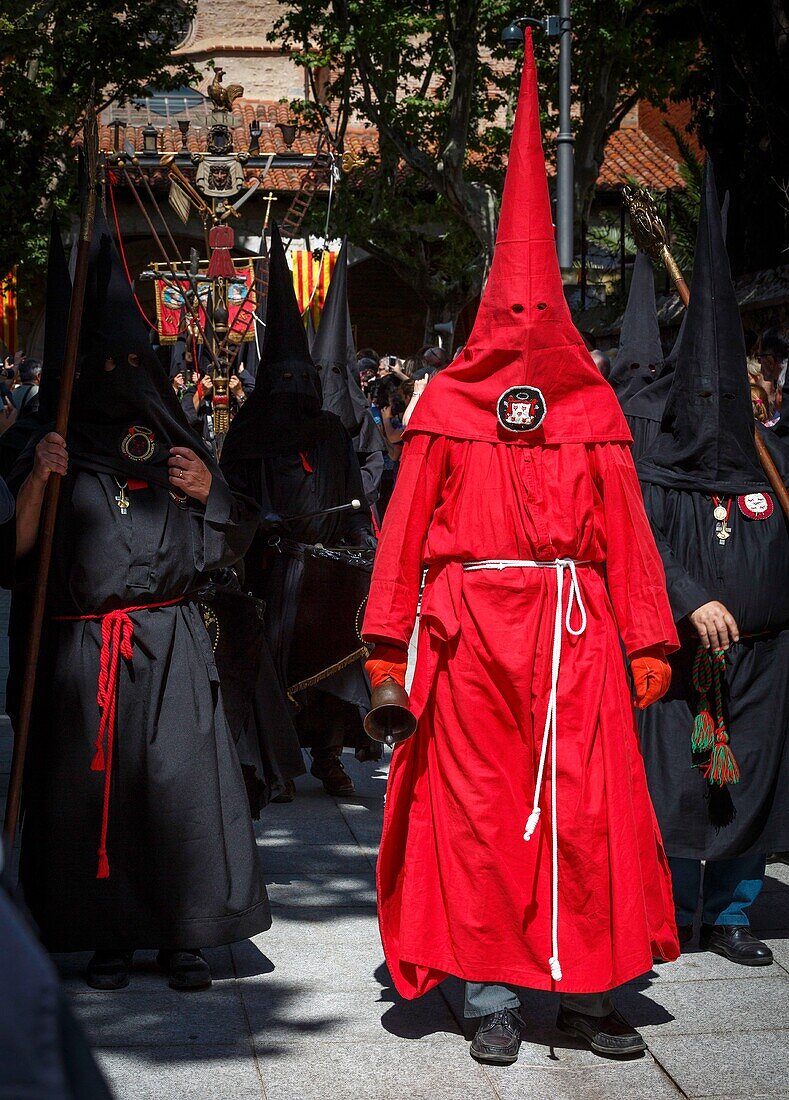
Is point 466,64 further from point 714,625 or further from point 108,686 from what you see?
point 108,686

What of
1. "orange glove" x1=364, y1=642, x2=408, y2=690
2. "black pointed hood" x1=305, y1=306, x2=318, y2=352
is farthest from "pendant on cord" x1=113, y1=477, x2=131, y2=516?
"black pointed hood" x1=305, y1=306, x2=318, y2=352

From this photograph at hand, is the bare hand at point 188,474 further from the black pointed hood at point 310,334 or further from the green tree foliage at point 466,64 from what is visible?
the green tree foliage at point 466,64

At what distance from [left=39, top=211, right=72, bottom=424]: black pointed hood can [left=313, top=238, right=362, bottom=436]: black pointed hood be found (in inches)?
137

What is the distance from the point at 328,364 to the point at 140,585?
444 cm

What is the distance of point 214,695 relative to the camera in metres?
4.50

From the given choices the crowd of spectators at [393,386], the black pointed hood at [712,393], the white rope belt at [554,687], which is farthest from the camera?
the crowd of spectators at [393,386]

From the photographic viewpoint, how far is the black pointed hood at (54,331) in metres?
4.56

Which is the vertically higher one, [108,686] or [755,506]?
[755,506]

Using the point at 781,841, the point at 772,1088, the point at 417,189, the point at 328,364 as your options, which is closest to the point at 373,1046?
the point at 772,1088

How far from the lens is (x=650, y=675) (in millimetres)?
3887

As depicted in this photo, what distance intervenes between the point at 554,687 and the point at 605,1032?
2.99 feet

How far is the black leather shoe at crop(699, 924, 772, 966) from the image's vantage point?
15.1ft

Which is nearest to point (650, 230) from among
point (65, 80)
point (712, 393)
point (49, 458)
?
point (712, 393)

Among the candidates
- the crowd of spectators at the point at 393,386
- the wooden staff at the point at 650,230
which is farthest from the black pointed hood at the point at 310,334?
the wooden staff at the point at 650,230
